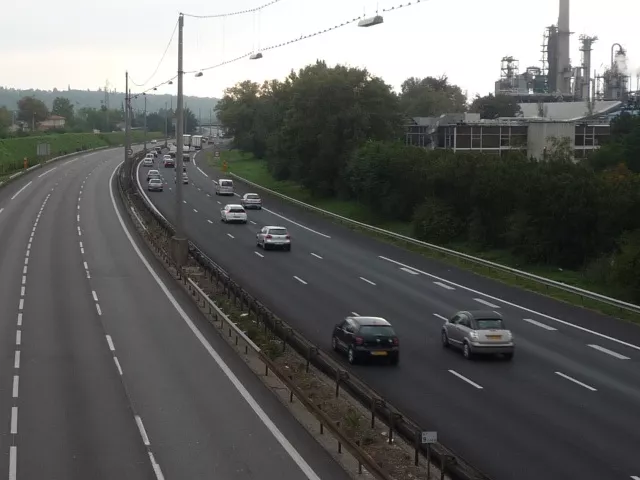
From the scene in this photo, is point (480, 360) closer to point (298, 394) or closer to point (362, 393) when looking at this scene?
point (362, 393)

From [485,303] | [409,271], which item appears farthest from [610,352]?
[409,271]

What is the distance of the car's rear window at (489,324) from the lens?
84.9ft

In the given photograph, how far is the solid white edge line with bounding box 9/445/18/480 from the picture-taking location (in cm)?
1512

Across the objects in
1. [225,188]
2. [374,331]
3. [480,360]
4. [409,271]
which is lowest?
[480,360]

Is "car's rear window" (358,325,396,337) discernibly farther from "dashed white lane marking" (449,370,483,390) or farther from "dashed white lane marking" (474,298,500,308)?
"dashed white lane marking" (474,298,500,308)

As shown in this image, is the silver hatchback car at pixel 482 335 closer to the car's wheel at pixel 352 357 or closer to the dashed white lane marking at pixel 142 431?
the car's wheel at pixel 352 357

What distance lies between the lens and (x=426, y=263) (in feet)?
149

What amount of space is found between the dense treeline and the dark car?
13477 millimetres

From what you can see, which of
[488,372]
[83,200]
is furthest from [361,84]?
[488,372]

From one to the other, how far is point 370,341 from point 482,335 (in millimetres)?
3181

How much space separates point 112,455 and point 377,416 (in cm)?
545

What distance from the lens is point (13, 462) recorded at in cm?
1581

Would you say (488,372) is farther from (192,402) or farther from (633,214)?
→ (633,214)

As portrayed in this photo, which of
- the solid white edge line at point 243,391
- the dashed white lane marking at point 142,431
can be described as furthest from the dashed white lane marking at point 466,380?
the dashed white lane marking at point 142,431
